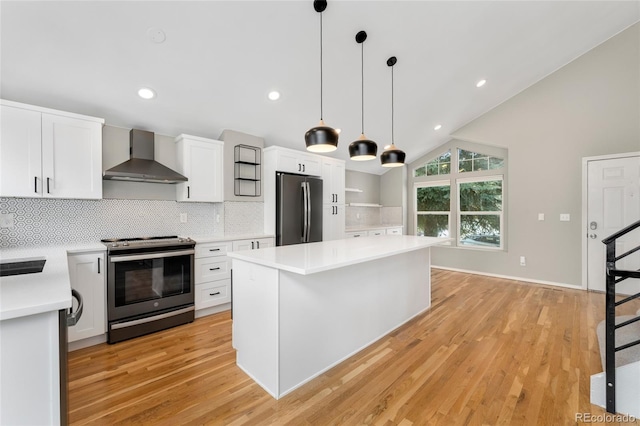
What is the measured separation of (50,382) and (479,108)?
240 inches

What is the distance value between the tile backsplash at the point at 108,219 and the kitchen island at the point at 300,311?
70.8 inches

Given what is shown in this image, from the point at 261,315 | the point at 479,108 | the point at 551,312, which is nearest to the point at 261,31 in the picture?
the point at 261,315

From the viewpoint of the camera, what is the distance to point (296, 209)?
4.27m

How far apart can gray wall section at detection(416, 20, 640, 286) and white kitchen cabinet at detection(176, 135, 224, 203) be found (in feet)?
15.0

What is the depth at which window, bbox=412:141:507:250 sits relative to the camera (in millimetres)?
5363

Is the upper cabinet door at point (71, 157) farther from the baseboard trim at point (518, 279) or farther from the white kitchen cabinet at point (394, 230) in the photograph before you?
the baseboard trim at point (518, 279)

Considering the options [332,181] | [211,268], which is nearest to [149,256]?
[211,268]

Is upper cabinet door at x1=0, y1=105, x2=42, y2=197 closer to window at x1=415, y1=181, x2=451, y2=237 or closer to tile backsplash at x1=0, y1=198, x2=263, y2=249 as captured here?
tile backsplash at x1=0, y1=198, x2=263, y2=249

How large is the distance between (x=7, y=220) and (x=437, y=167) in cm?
663

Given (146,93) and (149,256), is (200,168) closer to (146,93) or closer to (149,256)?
(146,93)

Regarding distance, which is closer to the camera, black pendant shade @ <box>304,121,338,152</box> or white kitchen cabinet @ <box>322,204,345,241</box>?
black pendant shade @ <box>304,121,338,152</box>

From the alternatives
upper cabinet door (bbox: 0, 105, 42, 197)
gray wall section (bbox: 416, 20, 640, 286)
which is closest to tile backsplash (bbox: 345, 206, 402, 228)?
gray wall section (bbox: 416, 20, 640, 286)

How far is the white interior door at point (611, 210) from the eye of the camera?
158 inches

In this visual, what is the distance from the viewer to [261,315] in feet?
6.77
